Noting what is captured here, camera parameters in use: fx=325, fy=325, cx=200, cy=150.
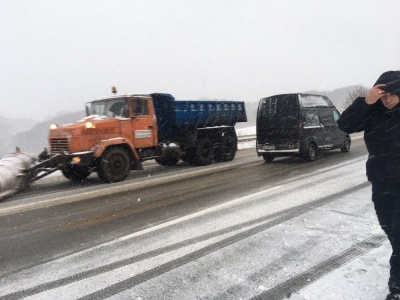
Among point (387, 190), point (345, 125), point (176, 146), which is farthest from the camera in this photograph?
point (176, 146)

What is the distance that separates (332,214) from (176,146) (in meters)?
7.03

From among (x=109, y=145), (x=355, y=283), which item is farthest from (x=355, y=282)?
(x=109, y=145)

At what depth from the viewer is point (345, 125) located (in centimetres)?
265

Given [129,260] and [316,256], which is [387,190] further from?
[129,260]

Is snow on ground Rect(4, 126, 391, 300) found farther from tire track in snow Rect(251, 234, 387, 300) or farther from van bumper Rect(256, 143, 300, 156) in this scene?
van bumper Rect(256, 143, 300, 156)

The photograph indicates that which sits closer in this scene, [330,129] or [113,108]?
[113,108]

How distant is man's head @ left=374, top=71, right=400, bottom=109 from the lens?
90.1 inches

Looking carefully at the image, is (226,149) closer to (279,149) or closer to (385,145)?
(279,149)

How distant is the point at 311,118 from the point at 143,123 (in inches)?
214

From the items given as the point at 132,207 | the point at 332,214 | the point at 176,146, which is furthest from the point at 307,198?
the point at 176,146

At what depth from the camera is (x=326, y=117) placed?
11352 mm

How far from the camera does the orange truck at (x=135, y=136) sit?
871 centimetres

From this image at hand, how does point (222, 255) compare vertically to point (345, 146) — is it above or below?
above

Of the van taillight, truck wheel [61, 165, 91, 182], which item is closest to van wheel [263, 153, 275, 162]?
the van taillight
